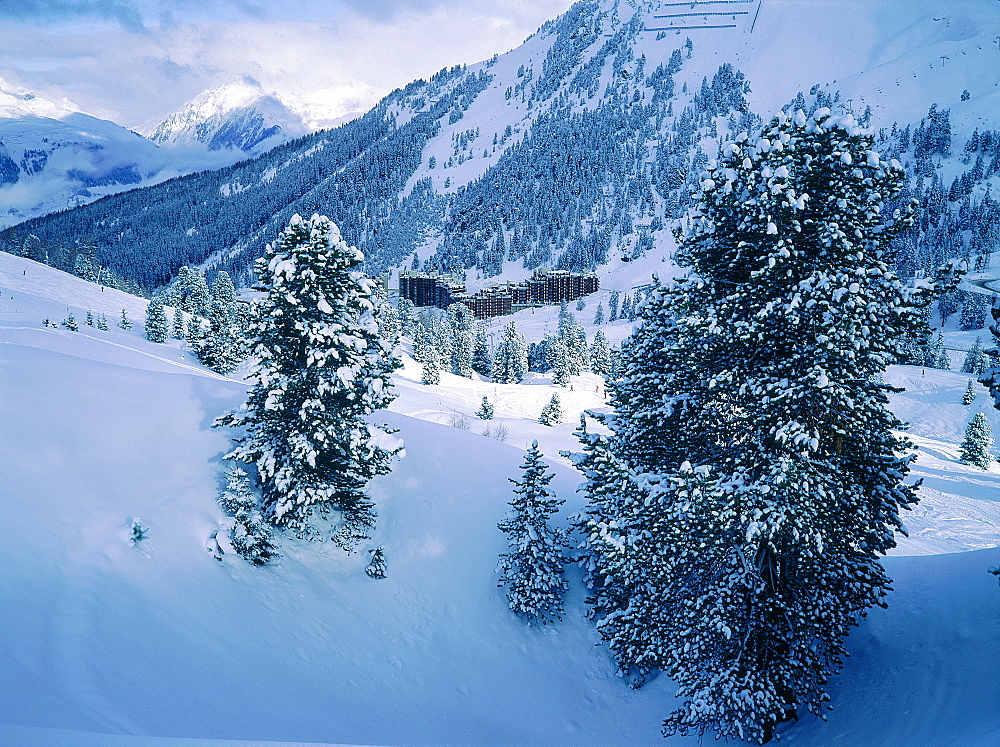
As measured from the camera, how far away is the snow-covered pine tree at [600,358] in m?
85.4

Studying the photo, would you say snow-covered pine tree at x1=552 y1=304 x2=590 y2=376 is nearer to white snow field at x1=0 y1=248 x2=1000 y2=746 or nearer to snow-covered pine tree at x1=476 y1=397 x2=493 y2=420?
snow-covered pine tree at x1=476 y1=397 x2=493 y2=420

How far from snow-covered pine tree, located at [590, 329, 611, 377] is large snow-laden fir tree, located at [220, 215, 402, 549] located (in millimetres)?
70156

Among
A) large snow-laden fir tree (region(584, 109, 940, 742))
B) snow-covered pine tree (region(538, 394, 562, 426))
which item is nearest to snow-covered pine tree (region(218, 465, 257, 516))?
large snow-laden fir tree (region(584, 109, 940, 742))

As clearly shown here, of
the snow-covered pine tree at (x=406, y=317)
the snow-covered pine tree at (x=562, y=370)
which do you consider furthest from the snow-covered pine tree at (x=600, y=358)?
the snow-covered pine tree at (x=406, y=317)

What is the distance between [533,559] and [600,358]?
76.9m

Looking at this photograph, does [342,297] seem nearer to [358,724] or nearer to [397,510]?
[397,510]

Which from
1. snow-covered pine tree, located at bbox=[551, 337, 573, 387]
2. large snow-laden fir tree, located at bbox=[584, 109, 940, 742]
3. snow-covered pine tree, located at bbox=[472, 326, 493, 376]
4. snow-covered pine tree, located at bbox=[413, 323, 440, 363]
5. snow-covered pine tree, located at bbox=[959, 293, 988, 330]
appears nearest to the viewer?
large snow-laden fir tree, located at bbox=[584, 109, 940, 742]

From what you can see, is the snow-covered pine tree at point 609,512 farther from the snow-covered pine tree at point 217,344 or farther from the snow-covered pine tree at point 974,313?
the snow-covered pine tree at point 974,313

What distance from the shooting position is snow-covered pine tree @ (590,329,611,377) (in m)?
85.4

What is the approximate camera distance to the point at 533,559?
1519cm

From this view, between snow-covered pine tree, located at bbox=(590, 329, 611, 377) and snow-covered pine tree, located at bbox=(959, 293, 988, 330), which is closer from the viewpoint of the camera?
snow-covered pine tree, located at bbox=(590, 329, 611, 377)

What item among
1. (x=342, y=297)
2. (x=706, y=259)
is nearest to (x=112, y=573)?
(x=342, y=297)

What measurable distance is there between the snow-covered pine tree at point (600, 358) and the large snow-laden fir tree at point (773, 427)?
71.8 metres

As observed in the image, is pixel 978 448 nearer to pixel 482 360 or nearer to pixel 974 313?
pixel 482 360
